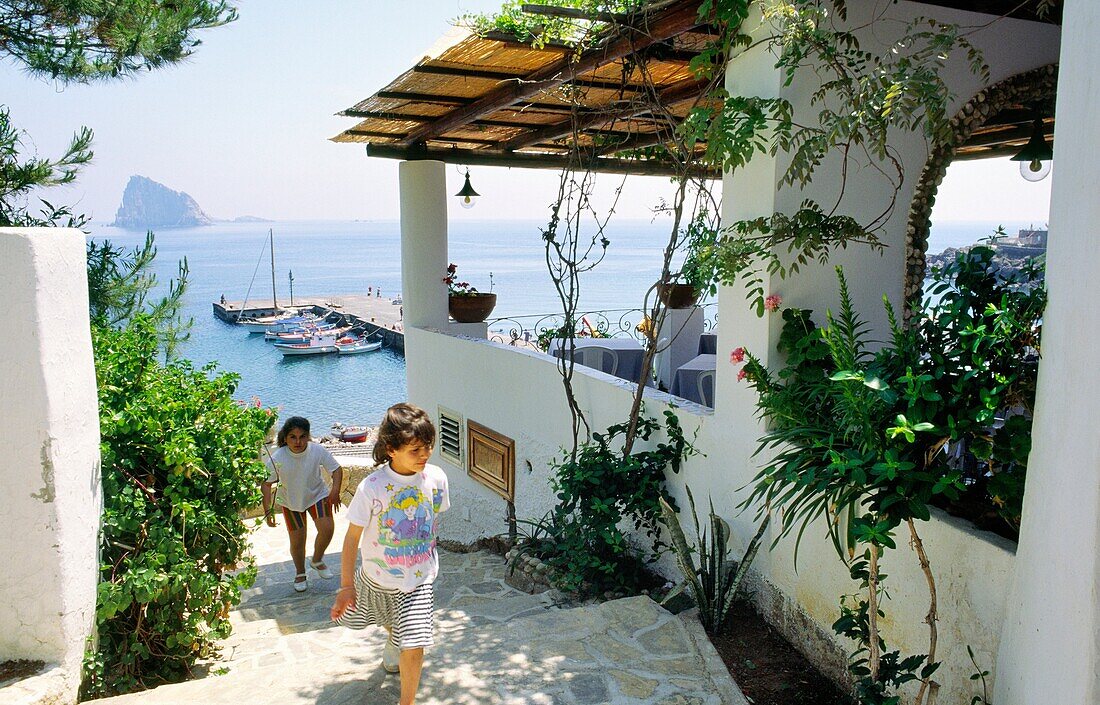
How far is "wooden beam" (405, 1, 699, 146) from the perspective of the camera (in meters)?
4.52

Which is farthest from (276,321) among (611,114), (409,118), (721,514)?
(721,514)

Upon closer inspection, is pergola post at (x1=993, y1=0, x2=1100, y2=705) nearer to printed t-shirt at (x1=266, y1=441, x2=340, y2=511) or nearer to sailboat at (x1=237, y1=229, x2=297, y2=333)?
printed t-shirt at (x1=266, y1=441, x2=340, y2=511)

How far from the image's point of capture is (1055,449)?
86.8 inches

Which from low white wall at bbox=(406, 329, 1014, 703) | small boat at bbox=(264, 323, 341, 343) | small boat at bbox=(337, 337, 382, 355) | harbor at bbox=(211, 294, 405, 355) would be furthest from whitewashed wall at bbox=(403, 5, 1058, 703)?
small boat at bbox=(264, 323, 341, 343)

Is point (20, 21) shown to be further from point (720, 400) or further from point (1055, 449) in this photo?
point (1055, 449)

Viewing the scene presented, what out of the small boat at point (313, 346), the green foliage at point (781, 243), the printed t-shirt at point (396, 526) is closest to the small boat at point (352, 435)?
the green foliage at point (781, 243)

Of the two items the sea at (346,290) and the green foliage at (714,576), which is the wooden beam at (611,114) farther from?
the green foliage at (714,576)

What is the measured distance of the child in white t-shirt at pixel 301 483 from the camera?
19.2ft

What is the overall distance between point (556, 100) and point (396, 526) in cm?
438

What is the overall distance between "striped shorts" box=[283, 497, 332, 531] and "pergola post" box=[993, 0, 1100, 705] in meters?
4.75

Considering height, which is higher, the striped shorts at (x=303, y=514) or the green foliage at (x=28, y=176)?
the green foliage at (x=28, y=176)

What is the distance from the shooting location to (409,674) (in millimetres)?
3252

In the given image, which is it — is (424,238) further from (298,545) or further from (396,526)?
(396,526)

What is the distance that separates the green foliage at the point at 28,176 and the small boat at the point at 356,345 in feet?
150
